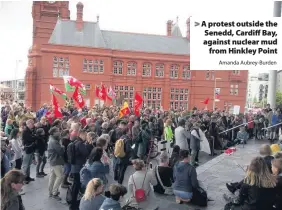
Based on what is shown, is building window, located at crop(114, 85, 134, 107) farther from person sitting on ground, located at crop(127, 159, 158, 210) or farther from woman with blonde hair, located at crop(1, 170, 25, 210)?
woman with blonde hair, located at crop(1, 170, 25, 210)

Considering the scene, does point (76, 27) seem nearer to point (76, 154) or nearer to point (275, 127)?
point (275, 127)

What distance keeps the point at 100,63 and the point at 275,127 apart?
3199cm

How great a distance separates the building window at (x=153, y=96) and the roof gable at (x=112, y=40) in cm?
580

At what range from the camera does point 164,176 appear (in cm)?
760

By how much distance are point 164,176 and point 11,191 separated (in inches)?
166

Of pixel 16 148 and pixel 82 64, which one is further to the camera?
pixel 82 64

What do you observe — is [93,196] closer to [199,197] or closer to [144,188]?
[144,188]

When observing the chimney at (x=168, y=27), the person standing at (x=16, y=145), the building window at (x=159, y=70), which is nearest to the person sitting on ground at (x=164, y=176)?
the person standing at (x=16, y=145)

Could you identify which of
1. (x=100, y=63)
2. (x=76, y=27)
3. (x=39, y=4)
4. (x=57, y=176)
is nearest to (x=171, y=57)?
A: (x=100, y=63)

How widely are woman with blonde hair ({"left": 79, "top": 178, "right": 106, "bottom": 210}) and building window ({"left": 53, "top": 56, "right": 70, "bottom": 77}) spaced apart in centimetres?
3846

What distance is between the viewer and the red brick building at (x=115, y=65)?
42.2m

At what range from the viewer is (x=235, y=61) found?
6.40 m

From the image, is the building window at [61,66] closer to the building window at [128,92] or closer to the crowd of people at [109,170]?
the building window at [128,92]

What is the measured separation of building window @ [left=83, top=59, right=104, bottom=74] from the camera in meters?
43.5
